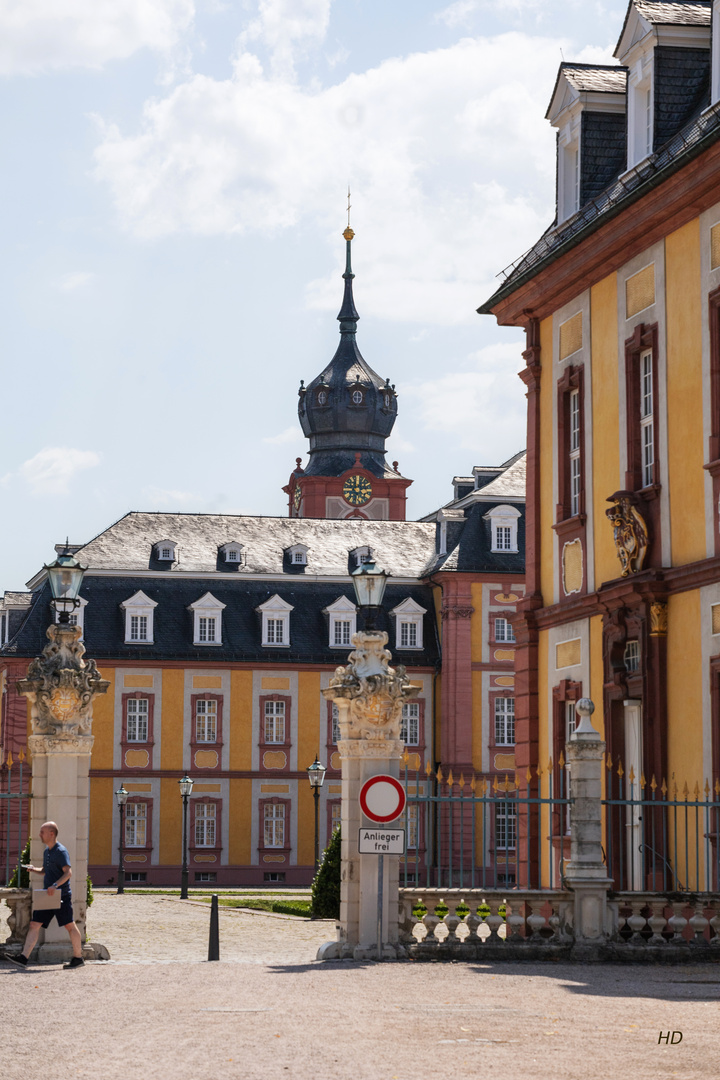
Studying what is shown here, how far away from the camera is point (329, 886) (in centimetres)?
3278

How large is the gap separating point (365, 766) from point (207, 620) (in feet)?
140

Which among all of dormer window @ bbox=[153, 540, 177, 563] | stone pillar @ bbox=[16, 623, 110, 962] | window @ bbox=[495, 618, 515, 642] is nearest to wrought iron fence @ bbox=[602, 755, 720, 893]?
stone pillar @ bbox=[16, 623, 110, 962]

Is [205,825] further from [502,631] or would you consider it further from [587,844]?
[587,844]

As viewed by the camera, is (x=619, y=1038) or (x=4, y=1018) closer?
(x=619, y=1038)

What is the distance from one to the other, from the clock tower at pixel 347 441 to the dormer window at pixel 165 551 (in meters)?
19.3

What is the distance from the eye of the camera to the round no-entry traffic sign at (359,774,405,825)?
57.9 ft

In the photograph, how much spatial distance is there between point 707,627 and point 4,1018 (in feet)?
37.2

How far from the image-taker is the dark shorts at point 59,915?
17.2m

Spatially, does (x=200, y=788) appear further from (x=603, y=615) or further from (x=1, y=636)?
(x=603, y=615)

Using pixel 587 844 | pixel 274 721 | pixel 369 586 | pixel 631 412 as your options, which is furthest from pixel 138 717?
pixel 587 844

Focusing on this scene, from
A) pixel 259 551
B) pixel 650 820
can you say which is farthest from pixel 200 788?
pixel 650 820

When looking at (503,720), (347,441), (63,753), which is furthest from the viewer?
(347,441)

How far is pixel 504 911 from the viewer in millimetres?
18047

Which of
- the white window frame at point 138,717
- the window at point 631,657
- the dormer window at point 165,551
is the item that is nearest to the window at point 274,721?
the white window frame at point 138,717
